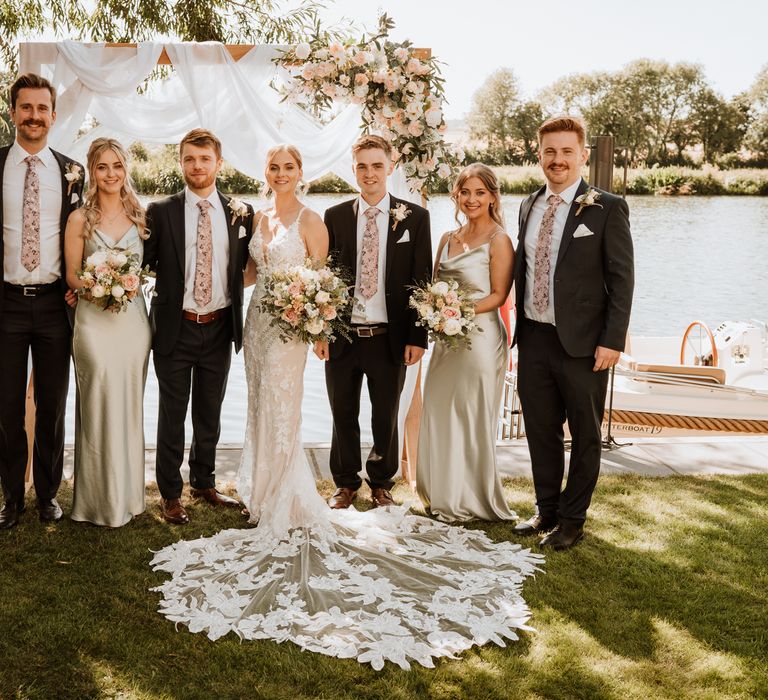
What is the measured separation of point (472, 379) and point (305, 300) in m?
1.05

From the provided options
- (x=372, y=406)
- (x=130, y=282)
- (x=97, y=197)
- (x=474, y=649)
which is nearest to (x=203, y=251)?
(x=130, y=282)

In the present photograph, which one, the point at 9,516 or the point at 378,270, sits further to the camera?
the point at 378,270

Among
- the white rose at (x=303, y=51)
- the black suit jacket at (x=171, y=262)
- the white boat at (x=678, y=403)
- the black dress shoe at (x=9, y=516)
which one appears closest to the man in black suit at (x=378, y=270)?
the black suit jacket at (x=171, y=262)

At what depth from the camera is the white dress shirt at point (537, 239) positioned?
402cm

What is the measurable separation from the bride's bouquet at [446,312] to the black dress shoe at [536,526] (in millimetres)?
1000

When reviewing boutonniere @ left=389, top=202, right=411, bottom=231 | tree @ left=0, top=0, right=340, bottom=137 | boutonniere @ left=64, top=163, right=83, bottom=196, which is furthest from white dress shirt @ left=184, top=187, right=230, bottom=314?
tree @ left=0, top=0, right=340, bottom=137

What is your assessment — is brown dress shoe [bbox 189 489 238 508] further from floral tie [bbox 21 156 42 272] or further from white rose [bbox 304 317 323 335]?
floral tie [bbox 21 156 42 272]

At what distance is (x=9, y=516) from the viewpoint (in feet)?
14.0

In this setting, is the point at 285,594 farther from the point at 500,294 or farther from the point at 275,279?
the point at 500,294

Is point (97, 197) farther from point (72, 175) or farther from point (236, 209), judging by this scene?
point (236, 209)

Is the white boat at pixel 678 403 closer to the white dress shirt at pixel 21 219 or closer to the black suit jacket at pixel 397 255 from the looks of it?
the black suit jacket at pixel 397 255

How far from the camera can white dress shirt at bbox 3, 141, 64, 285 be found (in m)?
4.11

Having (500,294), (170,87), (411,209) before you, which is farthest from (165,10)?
(500,294)

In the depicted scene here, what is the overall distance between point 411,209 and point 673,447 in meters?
2.91
